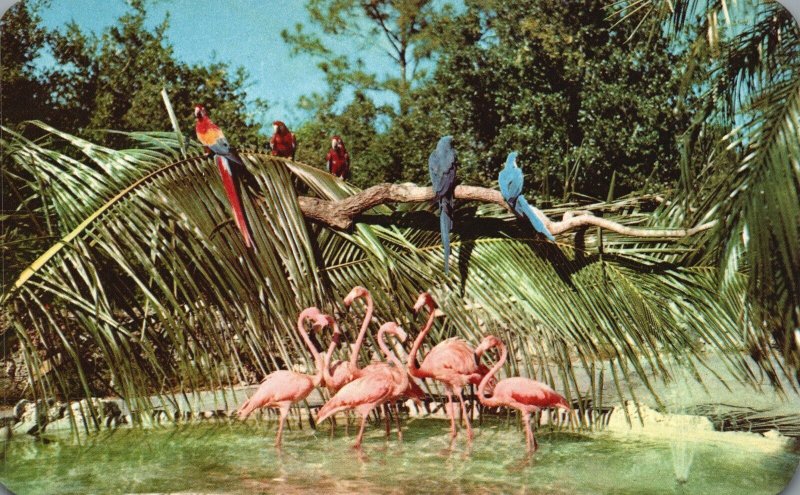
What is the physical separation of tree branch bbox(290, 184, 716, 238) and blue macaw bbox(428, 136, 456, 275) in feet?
0.34

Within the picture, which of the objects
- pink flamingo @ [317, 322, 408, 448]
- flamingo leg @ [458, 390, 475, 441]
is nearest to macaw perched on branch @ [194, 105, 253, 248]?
pink flamingo @ [317, 322, 408, 448]

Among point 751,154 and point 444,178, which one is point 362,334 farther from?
point 751,154

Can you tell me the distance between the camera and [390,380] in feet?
14.7

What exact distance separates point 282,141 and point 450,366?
1.74 meters

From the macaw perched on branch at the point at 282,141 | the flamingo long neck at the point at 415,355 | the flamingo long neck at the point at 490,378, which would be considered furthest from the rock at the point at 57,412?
the flamingo long neck at the point at 490,378

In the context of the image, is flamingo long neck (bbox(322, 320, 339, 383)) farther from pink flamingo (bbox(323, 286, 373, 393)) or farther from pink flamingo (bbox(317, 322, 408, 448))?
pink flamingo (bbox(317, 322, 408, 448))

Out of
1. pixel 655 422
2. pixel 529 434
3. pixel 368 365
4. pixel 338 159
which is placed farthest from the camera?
pixel 338 159

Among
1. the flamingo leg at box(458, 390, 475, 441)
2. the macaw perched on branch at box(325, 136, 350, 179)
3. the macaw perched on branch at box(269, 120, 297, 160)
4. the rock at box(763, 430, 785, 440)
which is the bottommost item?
the rock at box(763, 430, 785, 440)

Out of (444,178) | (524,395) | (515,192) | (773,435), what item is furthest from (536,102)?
(773,435)

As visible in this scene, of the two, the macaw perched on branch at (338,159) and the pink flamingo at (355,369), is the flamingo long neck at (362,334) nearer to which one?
the pink flamingo at (355,369)

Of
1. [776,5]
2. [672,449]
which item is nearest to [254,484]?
[672,449]

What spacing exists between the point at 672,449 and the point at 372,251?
6.59 ft

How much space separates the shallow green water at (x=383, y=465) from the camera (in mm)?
4113

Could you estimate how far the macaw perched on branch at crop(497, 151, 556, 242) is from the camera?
4895 millimetres
